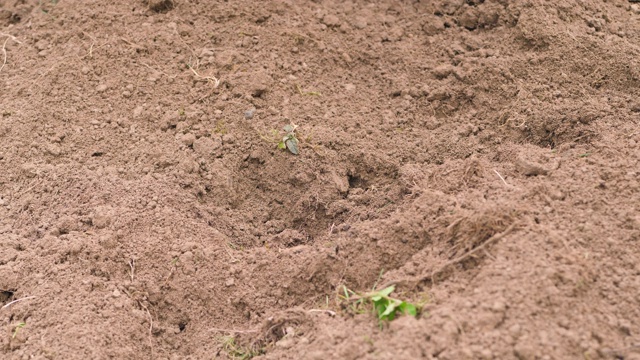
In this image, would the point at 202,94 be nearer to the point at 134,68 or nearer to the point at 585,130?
the point at 134,68

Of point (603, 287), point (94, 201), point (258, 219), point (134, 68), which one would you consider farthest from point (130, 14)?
point (603, 287)

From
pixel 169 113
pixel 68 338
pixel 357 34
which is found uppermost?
pixel 357 34

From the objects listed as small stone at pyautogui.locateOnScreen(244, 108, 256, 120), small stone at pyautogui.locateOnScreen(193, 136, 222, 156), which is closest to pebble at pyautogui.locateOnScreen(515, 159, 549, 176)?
small stone at pyautogui.locateOnScreen(244, 108, 256, 120)

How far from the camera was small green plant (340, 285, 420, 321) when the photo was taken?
2.27 metres

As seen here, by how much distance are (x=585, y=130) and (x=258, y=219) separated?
1.52 meters

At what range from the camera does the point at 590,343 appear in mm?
2057

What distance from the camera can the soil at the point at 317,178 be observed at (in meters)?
2.28

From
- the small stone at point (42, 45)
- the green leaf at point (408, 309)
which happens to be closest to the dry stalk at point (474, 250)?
the green leaf at point (408, 309)

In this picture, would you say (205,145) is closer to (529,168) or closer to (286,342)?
(286,342)

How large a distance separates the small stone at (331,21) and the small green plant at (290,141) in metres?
0.77

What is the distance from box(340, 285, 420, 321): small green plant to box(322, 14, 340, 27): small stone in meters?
1.73

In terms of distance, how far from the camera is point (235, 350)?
2508 mm

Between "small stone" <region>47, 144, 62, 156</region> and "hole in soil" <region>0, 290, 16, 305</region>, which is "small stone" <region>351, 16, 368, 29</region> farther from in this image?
"hole in soil" <region>0, 290, 16, 305</region>

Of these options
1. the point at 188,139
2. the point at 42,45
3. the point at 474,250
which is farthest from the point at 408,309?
the point at 42,45
